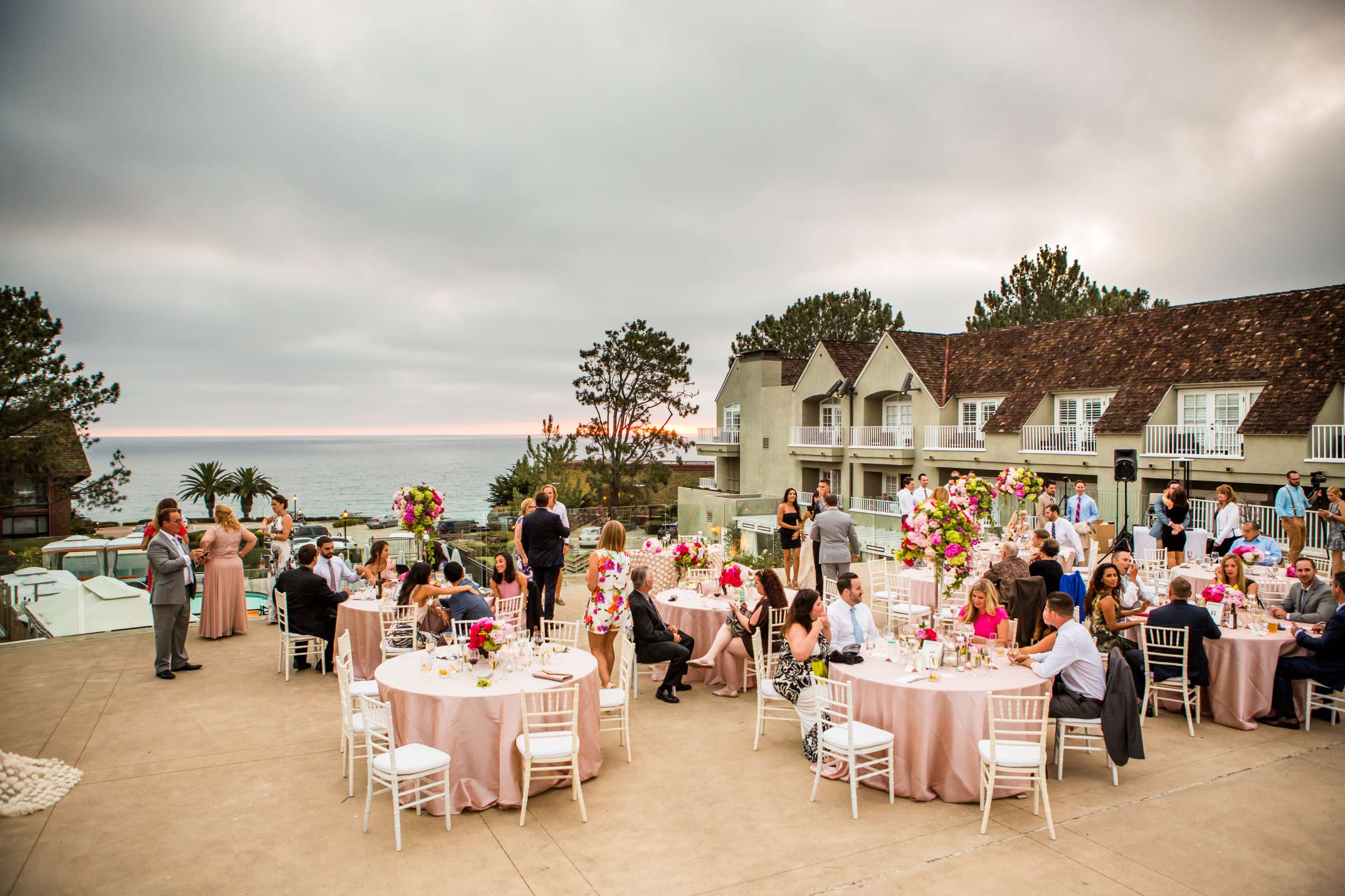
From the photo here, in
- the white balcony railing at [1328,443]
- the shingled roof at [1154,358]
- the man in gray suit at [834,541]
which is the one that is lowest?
the man in gray suit at [834,541]

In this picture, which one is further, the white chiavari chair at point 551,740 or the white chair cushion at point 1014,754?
the white chiavari chair at point 551,740

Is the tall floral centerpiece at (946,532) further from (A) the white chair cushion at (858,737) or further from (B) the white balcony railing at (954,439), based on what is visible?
(B) the white balcony railing at (954,439)

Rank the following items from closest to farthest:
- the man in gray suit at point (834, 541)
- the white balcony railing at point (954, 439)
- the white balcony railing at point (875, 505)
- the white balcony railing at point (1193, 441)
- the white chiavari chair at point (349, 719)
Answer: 1. the white chiavari chair at point (349, 719)
2. the man in gray suit at point (834, 541)
3. the white balcony railing at point (1193, 441)
4. the white balcony railing at point (954, 439)
5. the white balcony railing at point (875, 505)

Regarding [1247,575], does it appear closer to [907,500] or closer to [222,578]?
[907,500]

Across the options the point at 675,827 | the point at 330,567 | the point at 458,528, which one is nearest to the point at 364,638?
the point at 330,567

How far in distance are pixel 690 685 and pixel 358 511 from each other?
9419 centimetres

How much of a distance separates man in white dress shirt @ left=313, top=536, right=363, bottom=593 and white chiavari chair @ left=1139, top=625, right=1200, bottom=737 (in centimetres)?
1043

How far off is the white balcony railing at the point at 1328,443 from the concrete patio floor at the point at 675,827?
15.1 metres

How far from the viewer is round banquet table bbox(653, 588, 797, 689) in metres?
9.62

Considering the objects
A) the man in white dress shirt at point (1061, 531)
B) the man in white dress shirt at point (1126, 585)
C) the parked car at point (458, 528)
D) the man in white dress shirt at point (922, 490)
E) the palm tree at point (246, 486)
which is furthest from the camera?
the palm tree at point (246, 486)

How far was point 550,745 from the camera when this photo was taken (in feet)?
20.1

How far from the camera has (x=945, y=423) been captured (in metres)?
31.5

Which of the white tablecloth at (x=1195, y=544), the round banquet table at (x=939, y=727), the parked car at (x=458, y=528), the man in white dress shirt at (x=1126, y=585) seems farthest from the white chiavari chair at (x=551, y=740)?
the parked car at (x=458, y=528)

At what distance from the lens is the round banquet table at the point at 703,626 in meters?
9.62
